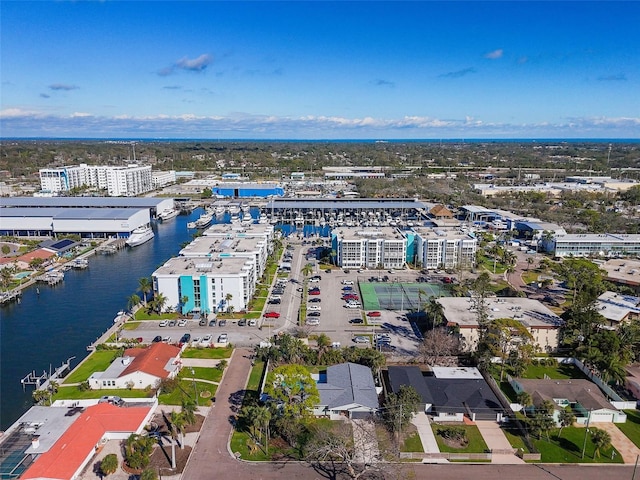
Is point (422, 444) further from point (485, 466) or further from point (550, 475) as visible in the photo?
point (550, 475)

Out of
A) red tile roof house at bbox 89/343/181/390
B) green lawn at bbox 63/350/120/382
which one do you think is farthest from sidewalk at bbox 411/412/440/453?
green lawn at bbox 63/350/120/382

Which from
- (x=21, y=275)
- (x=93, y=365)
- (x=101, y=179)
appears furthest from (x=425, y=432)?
(x=101, y=179)

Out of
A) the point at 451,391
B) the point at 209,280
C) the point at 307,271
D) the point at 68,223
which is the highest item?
the point at 68,223

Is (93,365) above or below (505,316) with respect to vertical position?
below

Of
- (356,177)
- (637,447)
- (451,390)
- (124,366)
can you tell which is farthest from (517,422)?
(356,177)

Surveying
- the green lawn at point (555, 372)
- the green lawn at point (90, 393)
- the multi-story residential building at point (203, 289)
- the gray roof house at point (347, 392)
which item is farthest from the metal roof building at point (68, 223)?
the green lawn at point (555, 372)

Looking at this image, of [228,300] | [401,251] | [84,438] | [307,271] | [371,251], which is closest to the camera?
[84,438]

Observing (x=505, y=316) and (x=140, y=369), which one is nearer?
(x=140, y=369)

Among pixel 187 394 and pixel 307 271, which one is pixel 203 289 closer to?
pixel 307 271
